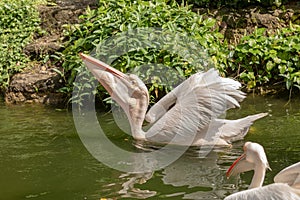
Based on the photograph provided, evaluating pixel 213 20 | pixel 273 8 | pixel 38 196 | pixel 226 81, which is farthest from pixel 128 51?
pixel 38 196

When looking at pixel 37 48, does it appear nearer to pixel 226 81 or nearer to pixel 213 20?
pixel 213 20

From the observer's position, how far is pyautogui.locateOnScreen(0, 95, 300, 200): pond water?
507cm

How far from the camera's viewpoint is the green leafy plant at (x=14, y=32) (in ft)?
29.3

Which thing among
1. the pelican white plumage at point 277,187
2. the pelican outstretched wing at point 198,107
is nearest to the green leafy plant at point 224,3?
the pelican outstretched wing at point 198,107

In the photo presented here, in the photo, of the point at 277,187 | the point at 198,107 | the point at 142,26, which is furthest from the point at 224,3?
the point at 277,187

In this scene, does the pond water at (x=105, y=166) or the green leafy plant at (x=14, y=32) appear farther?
the green leafy plant at (x=14, y=32)

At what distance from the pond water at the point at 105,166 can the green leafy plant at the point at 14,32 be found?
1507 mm

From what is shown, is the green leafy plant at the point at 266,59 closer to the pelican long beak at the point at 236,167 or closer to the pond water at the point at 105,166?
the pond water at the point at 105,166

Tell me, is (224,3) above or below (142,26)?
above

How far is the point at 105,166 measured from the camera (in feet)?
18.8

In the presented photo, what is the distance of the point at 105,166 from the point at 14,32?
4.43 metres

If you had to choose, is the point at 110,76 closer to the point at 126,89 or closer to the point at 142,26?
the point at 126,89

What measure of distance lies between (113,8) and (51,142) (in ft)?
9.36

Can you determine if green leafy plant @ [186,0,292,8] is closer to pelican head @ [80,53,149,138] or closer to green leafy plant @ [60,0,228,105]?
green leafy plant @ [60,0,228,105]
